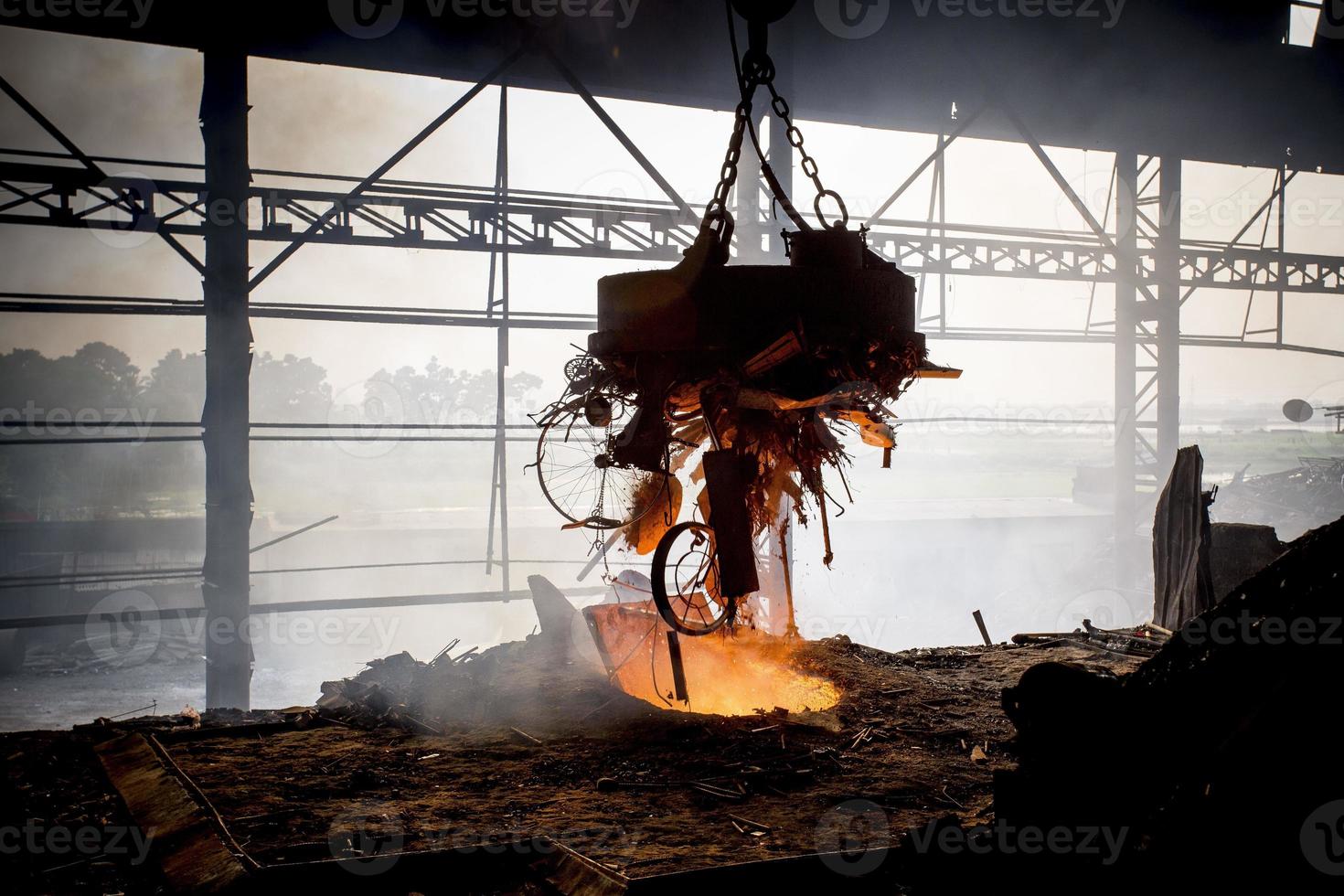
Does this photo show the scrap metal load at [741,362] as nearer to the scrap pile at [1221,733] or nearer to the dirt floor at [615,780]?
the dirt floor at [615,780]

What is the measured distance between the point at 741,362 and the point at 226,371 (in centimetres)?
858

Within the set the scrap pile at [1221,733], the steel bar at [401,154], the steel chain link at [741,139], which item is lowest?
the scrap pile at [1221,733]

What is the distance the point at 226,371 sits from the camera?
1072cm

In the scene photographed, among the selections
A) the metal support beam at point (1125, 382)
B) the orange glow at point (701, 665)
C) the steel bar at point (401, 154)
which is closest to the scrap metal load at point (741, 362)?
the orange glow at point (701, 665)

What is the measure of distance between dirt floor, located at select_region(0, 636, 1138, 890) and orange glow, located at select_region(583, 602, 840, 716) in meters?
0.83

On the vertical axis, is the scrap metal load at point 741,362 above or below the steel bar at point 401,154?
below

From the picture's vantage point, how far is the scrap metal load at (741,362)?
4.56 m

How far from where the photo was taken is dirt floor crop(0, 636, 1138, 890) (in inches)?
157

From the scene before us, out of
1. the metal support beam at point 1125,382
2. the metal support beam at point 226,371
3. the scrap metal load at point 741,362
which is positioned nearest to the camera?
the scrap metal load at point 741,362

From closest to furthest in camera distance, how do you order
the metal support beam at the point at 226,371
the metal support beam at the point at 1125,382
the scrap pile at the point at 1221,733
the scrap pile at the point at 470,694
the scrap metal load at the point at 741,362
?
1. the scrap pile at the point at 1221,733
2. the scrap metal load at the point at 741,362
3. the scrap pile at the point at 470,694
4. the metal support beam at the point at 226,371
5. the metal support beam at the point at 1125,382

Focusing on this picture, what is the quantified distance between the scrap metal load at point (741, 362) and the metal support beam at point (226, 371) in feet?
23.9

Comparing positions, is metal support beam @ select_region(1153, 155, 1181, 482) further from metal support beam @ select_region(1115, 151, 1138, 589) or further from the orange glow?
the orange glow

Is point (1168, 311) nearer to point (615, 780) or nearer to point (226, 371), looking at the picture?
point (615, 780)

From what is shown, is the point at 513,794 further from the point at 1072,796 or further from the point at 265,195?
the point at 265,195
